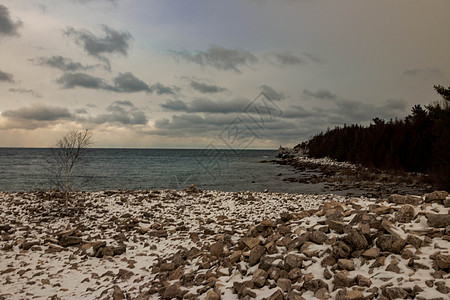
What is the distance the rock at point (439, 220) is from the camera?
19.0 ft

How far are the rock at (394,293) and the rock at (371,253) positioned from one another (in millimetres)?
1066

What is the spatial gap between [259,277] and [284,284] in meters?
0.52

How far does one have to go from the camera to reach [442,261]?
459cm

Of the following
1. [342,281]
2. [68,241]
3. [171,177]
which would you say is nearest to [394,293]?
[342,281]

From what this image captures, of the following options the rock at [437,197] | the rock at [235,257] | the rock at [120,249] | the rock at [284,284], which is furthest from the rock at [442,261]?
the rock at [120,249]

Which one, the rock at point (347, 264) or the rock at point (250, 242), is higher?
the rock at point (347, 264)

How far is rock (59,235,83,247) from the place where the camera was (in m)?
9.23

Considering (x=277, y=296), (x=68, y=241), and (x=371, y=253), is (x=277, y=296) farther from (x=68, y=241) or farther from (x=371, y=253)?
(x=68, y=241)

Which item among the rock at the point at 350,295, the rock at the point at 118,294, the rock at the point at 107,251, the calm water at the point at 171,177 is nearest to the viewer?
the rock at the point at 350,295

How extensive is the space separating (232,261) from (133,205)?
33.8 feet

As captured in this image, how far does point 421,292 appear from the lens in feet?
13.6

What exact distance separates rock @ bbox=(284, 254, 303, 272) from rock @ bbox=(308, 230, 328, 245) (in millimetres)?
765

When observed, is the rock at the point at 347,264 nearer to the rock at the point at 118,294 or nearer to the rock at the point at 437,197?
the rock at the point at 437,197

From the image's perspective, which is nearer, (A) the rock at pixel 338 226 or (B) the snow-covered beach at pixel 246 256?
(B) the snow-covered beach at pixel 246 256
